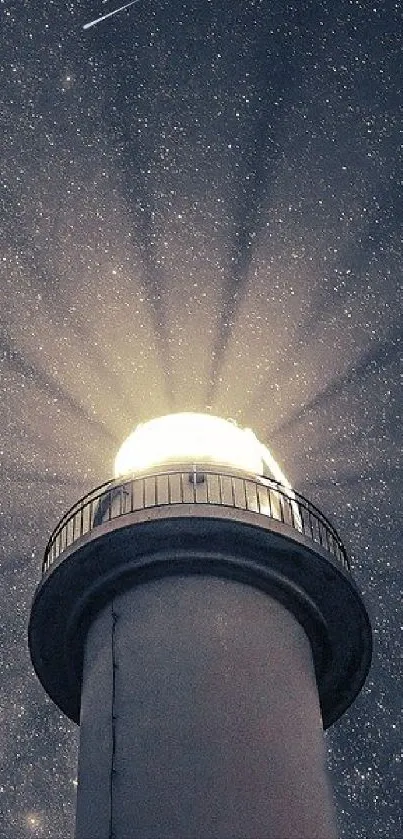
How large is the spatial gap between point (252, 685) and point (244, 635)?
650 millimetres

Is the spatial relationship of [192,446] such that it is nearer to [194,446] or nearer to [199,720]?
[194,446]

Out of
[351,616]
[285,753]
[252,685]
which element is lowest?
[285,753]

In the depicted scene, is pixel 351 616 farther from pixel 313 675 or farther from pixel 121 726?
pixel 121 726

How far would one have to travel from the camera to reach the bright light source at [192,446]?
43.8 ft

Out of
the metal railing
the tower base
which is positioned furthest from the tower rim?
the tower base

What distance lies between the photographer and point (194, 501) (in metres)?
12.2

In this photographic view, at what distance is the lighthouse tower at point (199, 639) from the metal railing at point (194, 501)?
3cm

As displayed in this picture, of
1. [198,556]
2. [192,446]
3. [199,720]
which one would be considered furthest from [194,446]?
[199,720]

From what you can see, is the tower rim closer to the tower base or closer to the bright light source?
the tower base

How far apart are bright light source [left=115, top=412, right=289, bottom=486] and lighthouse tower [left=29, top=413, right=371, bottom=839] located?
1.1 inches

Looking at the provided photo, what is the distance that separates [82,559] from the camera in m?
12.2

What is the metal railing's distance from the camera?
12.4 m

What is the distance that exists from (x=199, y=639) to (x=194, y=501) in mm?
1725

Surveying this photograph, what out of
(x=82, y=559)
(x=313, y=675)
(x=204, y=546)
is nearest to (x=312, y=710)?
(x=313, y=675)
